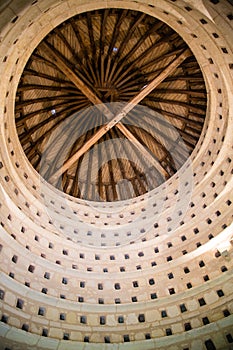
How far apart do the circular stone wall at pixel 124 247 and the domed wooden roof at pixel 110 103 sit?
2093 mm

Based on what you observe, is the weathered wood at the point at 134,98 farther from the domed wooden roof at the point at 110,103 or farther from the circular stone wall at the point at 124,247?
the circular stone wall at the point at 124,247

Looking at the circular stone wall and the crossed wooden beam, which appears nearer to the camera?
the circular stone wall

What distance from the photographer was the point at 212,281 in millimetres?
12992

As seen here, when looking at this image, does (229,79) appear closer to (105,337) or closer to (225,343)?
(225,343)

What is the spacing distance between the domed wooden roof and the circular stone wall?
6.87 ft

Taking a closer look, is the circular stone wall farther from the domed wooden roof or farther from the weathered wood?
the domed wooden roof

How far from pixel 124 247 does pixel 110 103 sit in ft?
26.9

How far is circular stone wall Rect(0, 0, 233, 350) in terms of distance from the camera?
37.8 ft

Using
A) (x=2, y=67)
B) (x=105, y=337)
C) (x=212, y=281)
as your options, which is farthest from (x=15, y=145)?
(x=212, y=281)

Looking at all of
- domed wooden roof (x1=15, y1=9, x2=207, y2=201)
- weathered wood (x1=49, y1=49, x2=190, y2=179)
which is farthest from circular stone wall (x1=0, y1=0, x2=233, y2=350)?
domed wooden roof (x1=15, y1=9, x2=207, y2=201)

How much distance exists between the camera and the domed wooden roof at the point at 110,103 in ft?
54.3

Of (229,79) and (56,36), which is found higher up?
(56,36)

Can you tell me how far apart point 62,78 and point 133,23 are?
16.8ft

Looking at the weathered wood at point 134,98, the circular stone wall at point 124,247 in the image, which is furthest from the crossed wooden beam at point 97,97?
the circular stone wall at point 124,247
